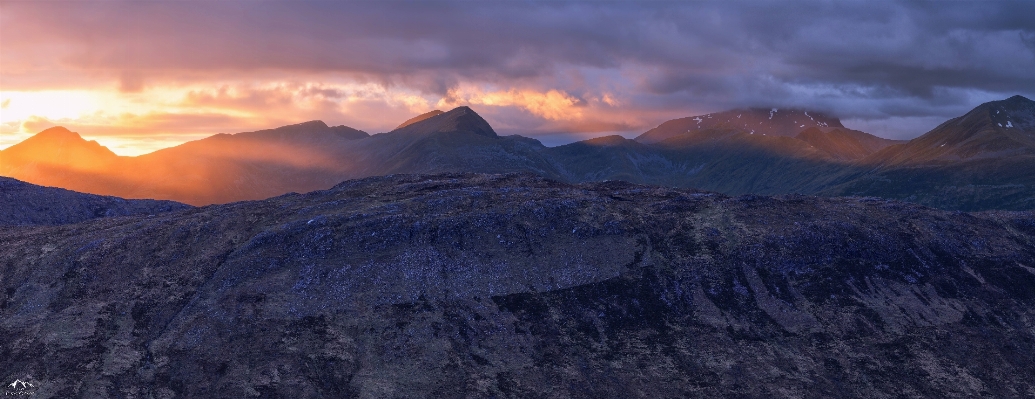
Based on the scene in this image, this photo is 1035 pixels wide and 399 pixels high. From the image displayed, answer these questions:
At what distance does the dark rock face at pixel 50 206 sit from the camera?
349 feet

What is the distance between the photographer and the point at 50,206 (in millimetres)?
111875

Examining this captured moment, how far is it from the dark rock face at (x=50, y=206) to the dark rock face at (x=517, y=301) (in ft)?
76.5

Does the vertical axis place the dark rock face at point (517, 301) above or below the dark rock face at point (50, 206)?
below

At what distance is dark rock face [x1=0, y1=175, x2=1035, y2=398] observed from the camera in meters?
58.5

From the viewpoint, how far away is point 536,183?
100688 millimetres

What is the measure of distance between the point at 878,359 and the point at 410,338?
136 ft

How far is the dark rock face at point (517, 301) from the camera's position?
192 ft

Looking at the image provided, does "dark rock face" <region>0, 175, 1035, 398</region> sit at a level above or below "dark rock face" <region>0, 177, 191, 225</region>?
below

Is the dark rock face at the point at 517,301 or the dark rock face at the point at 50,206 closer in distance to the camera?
the dark rock face at the point at 517,301

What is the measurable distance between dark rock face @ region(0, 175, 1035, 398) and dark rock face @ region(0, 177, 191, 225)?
2333 cm

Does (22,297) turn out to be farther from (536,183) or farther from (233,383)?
(536,183)

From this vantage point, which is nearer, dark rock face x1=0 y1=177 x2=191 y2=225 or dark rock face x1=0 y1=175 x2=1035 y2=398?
dark rock face x1=0 y1=175 x2=1035 y2=398

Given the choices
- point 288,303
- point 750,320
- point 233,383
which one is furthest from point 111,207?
point 750,320

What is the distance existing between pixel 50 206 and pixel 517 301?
8493 centimetres
